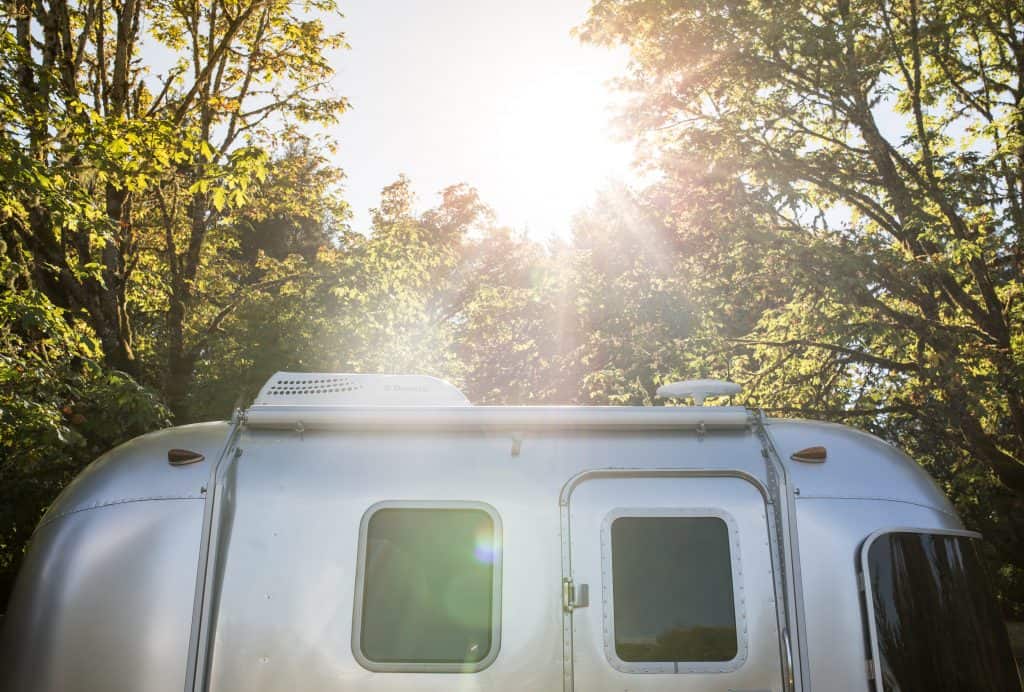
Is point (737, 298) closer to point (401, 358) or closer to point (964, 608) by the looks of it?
point (401, 358)

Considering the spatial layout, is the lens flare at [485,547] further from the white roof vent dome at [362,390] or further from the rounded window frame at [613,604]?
the white roof vent dome at [362,390]

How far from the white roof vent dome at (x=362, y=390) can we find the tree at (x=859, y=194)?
7716 millimetres

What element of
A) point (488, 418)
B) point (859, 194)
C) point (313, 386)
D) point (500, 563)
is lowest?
point (500, 563)

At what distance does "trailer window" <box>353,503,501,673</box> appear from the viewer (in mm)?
4500

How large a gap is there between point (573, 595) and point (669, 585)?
1.64 feet

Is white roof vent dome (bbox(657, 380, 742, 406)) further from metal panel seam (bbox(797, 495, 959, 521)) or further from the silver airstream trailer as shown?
metal panel seam (bbox(797, 495, 959, 521))

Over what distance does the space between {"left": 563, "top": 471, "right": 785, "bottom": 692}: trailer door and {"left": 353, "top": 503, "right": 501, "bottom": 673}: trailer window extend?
1.35 feet

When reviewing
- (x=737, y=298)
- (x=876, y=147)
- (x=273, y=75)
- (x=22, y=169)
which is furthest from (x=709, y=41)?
(x=22, y=169)

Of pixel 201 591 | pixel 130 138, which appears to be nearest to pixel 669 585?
pixel 201 591

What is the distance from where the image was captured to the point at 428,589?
4645mm

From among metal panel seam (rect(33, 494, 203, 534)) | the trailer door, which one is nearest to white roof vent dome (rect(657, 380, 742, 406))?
the trailer door

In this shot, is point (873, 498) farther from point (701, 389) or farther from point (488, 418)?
point (488, 418)

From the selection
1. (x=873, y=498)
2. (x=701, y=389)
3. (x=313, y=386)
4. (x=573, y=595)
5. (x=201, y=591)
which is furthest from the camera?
(x=701, y=389)

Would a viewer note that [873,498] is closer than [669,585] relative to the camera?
No
